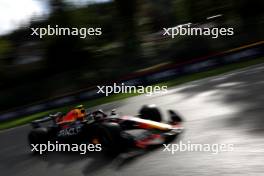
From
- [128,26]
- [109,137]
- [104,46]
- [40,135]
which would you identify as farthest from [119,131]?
[104,46]

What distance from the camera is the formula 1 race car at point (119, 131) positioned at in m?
6.76

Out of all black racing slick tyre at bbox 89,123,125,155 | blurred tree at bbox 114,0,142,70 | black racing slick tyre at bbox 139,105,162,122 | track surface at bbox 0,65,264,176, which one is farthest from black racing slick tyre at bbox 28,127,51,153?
blurred tree at bbox 114,0,142,70

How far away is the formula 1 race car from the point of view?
676 cm

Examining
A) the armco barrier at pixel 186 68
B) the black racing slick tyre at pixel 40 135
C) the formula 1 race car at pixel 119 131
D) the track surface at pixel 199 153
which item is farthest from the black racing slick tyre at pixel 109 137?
the armco barrier at pixel 186 68

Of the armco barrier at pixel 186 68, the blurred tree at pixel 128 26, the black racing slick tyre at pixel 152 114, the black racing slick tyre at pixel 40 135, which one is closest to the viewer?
the black racing slick tyre at pixel 152 114

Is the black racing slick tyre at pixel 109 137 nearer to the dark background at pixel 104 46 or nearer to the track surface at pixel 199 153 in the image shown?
the track surface at pixel 199 153

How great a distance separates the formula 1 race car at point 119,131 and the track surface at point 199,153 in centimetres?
20

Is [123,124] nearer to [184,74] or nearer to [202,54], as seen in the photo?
[184,74]

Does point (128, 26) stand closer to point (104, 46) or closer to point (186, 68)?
point (104, 46)

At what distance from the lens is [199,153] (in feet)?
19.4

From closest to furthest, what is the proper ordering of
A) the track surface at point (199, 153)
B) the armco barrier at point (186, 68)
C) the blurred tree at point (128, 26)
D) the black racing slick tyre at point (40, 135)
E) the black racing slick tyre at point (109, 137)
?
1. the track surface at point (199, 153)
2. the black racing slick tyre at point (109, 137)
3. the black racing slick tyre at point (40, 135)
4. the armco barrier at point (186, 68)
5. the blurred tree at point (128, 26)

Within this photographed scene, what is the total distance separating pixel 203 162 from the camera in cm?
551

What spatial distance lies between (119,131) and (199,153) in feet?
4.60

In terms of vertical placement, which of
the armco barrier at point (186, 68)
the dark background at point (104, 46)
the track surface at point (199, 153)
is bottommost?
the track surface at point (199, 153)
